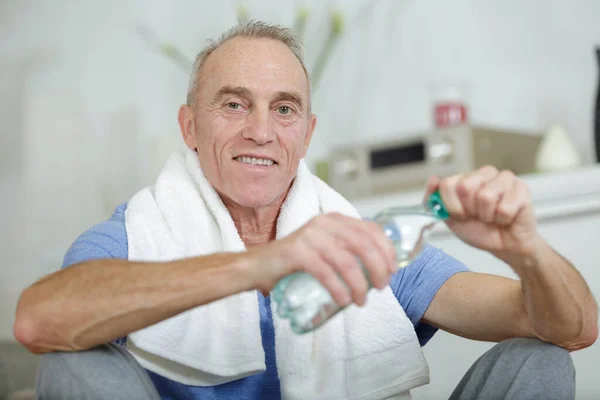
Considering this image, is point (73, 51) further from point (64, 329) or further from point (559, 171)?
point (64, 329)

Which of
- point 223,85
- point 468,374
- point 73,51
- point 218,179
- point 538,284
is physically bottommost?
point 468,374

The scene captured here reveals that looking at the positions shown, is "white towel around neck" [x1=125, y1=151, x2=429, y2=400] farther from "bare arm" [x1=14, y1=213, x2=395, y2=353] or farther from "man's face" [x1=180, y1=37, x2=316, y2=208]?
"bare arm" [x1=14, y1=213, x2=395, y2=353]

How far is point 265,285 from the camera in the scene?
94 centimetres

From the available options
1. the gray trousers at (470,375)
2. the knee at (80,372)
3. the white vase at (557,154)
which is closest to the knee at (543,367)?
the gray trousers at (470,375)

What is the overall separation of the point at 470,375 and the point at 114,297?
529mm

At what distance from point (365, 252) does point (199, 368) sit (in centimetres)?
52

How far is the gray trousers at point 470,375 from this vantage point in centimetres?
100

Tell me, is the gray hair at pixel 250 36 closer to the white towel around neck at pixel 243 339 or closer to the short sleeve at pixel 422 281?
the white towel around neck at pixel 243 339

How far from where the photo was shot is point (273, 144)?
147 centimetres

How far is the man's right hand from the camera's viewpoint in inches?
34.5

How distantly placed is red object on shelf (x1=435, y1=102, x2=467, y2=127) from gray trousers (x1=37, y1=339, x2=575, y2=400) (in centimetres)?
114

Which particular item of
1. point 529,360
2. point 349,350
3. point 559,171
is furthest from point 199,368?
point 559,171

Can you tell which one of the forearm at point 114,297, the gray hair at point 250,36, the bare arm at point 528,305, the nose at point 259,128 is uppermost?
the gray hair at point 250,36

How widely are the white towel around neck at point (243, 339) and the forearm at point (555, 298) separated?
0.98 feet
